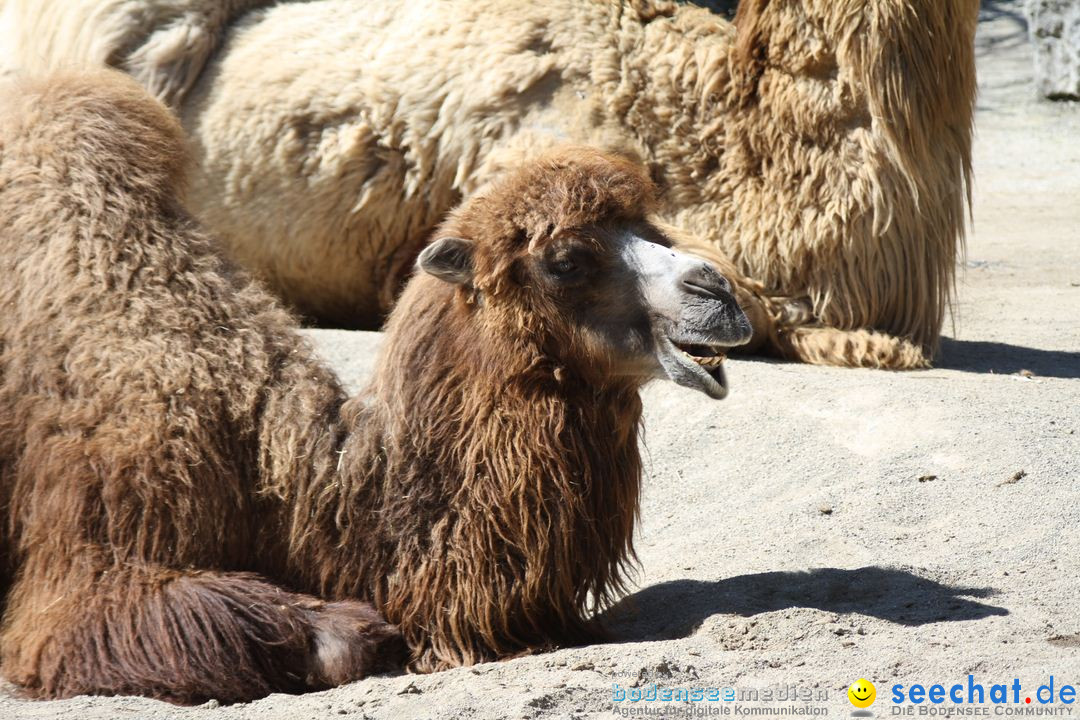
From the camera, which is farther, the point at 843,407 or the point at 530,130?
the point at 530,130

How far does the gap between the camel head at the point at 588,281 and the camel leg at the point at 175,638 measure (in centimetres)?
91

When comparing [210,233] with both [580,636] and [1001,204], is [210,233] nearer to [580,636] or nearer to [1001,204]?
[580,636]

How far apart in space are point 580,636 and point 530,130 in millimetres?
3714

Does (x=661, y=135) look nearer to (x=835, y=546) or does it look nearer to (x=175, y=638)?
(x=835, y=546)

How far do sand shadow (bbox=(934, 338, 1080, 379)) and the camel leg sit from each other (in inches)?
163

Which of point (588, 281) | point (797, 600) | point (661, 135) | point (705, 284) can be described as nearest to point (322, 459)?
point (588, 281)

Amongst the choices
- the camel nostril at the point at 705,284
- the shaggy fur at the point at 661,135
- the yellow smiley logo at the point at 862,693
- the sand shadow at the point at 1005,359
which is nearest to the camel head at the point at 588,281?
the camel nostril at the point at 705,284

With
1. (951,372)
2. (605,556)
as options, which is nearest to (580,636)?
(605,556)

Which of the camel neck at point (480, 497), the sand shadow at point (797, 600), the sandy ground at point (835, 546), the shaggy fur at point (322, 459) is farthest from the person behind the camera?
the sand shadow at point (797, 600)

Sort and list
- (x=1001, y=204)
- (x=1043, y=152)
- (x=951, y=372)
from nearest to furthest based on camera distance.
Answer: (x=951, y=372)
(x=1001, y=204)
(x=1043, y=152)

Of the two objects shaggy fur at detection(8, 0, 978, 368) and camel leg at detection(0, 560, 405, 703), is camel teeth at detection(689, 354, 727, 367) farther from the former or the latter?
shaggy fur at detection(8, 0, 978, 368)

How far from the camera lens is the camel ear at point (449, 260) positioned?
3869mm

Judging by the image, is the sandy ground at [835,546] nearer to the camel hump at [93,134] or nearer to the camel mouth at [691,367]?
the camel mouth at [691,367]

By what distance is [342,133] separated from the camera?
732cm
